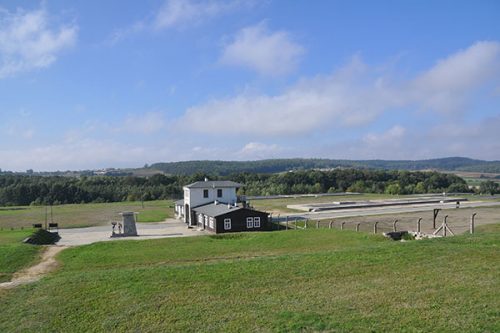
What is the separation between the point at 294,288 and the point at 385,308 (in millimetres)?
2917

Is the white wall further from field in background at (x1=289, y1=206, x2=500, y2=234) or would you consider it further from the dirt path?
the dirt path

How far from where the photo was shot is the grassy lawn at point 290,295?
32.6 ft

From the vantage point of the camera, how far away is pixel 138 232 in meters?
39.7

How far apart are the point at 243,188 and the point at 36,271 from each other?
80.8 meters

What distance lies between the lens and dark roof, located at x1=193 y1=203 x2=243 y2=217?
1520 inches

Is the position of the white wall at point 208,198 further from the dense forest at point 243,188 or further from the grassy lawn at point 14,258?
the dense forest at point 243,188

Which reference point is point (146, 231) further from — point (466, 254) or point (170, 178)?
point (170, 178)

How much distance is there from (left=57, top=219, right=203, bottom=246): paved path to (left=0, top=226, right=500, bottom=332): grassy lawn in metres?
20.0

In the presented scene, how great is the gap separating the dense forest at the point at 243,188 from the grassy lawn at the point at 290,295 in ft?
247

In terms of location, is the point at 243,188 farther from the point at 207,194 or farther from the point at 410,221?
the point at 410,221

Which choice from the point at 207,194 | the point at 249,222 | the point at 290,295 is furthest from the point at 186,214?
the point at 290,295

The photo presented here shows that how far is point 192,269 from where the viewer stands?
1555 centimetres

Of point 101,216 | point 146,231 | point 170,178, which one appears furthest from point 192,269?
point 170,178

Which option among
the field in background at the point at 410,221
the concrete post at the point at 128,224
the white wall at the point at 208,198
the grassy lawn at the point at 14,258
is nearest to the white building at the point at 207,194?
the white wall at the point at 208,198
